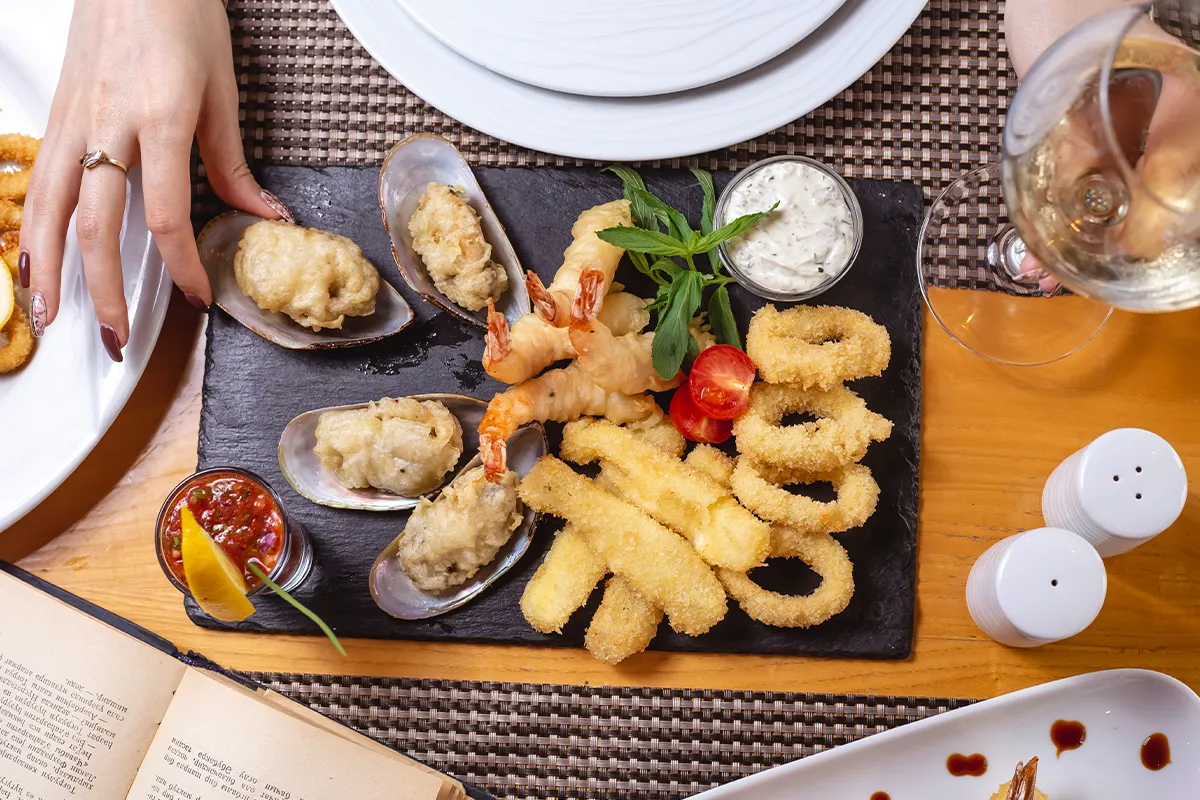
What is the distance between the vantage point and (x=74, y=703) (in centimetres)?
193

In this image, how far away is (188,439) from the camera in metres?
2.13

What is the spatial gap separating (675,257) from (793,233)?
0.90ft

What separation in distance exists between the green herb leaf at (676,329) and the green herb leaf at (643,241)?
0.07m

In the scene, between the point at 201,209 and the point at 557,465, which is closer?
the point at 557,465

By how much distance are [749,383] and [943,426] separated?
1.77 ft

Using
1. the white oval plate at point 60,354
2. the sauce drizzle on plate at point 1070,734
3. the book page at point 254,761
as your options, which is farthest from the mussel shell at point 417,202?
the sauce drizzle on plate at point 1070,734

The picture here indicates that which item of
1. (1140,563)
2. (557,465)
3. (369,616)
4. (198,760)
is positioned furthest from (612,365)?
(1140,563)

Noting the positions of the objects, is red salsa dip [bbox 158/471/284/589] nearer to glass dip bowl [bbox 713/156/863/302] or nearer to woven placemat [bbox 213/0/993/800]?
woven placemat [bbox 213/0/993/800]

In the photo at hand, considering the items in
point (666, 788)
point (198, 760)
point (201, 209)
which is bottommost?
point (666, 788)

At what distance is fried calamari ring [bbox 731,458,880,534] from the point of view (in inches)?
77.5

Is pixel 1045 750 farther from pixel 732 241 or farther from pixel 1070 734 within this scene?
pixel 732 241

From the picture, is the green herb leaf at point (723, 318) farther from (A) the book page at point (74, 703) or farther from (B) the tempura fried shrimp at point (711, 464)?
(A) the book page at point (74, 703)

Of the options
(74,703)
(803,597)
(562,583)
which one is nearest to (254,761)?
(74,703)

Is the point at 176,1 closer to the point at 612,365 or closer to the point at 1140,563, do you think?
the point at 612,365
